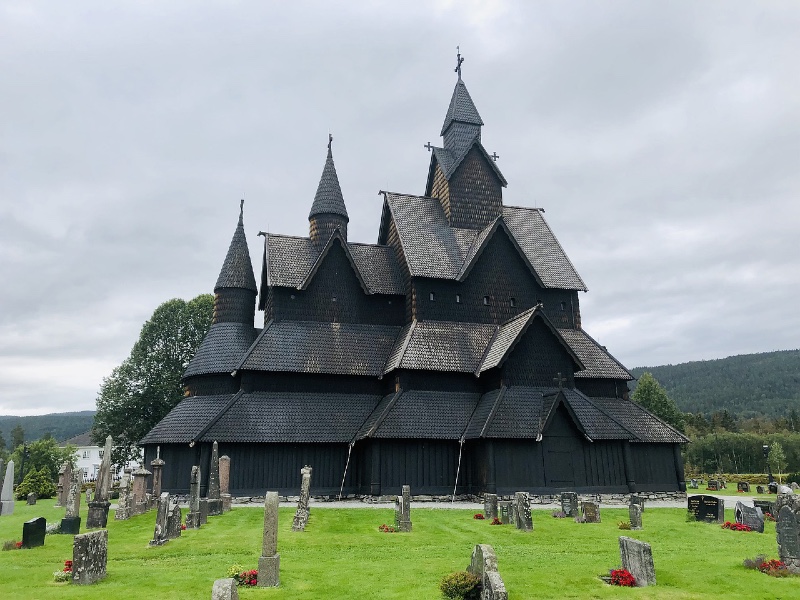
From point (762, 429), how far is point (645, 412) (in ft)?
279

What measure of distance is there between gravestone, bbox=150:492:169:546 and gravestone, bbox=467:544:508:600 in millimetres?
7505

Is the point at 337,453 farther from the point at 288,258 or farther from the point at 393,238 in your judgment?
the point at 393,238

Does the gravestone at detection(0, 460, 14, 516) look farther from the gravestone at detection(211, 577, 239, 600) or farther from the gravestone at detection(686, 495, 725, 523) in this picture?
the gravestone at detection(686, 495, 725, 523)

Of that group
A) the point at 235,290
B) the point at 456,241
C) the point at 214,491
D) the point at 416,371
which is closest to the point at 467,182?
the point at 456,241

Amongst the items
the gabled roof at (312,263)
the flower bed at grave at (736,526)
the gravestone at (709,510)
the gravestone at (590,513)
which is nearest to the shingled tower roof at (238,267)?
→ the gabled roof at (312,263)

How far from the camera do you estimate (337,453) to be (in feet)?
78.3

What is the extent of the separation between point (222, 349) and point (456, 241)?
12.8 meters

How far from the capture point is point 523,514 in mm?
15242

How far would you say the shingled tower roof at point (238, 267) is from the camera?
93.7 feet

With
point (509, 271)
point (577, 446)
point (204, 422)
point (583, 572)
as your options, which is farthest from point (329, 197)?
point (583, 572)

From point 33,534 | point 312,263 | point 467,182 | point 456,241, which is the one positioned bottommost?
point 33,534

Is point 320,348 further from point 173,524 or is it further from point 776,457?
point 776,457

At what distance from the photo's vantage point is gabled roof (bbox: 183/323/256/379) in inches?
1021

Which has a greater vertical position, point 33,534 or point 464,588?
point 33,534
